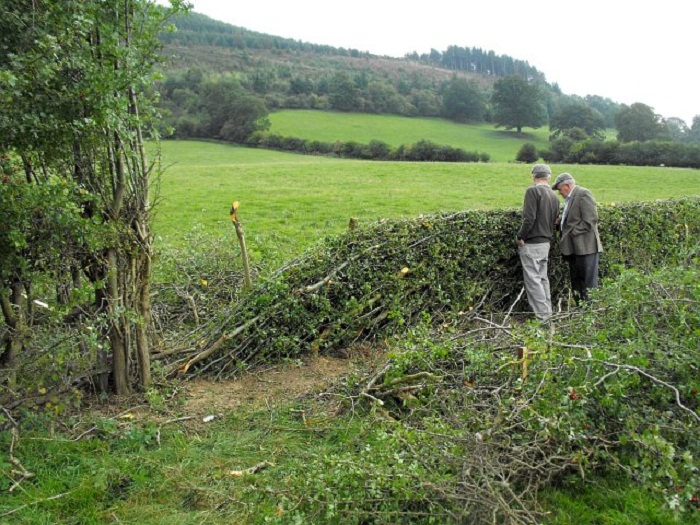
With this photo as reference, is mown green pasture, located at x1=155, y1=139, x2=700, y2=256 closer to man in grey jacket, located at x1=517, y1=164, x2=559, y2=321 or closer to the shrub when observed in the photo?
man in grey jacket, located at x1=517, y1=164, x2=559, y2=321

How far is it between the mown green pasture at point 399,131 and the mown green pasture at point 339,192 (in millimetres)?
21873

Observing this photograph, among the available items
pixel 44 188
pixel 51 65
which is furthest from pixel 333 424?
pixel 51 65

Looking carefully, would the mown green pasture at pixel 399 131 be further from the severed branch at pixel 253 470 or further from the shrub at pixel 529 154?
the severed branch at pixel 253 470

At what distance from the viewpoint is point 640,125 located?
57875 millimetres

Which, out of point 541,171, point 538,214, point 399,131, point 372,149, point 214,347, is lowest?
point 214,347

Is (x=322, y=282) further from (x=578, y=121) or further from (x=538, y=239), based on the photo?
(x=578, y=121)

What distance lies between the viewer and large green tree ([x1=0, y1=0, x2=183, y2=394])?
385 centimetres

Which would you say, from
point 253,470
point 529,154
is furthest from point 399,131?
point 253,470

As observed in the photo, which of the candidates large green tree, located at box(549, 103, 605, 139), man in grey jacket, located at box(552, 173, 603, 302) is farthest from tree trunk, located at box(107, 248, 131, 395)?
large green tree, located at box(549, 103, 605, 139)

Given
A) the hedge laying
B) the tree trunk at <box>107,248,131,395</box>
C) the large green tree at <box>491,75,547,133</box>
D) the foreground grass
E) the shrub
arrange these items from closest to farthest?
the foreground grass → the tree trunk at <box>107,248,131,395</box> → the hedge laying → the shrub → the large green tree at <box>491,75,547,133</box>

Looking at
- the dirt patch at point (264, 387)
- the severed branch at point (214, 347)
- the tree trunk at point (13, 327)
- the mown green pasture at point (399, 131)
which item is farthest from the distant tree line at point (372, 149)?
the tree trunk at point (13, 327)

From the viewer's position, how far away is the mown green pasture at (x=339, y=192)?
46.2ft

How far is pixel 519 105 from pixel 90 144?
230 ft

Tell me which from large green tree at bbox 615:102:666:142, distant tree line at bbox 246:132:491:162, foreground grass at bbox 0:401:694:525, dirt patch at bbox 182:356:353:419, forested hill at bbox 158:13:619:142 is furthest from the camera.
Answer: large green tree at bbox 615:102:666:142
